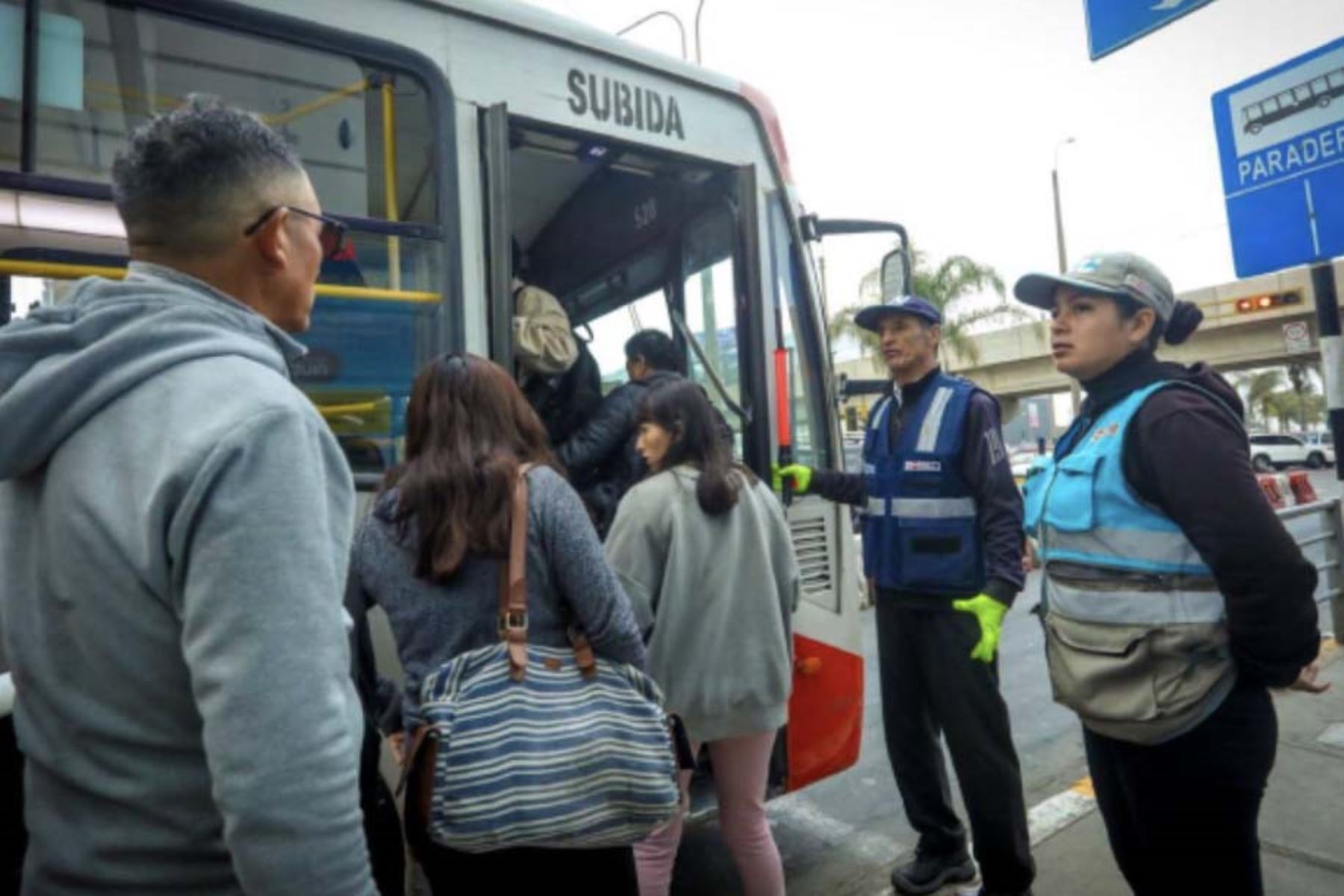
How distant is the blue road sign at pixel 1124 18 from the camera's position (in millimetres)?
3824

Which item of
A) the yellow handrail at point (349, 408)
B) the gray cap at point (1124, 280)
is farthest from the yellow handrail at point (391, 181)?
the gray cap at point (1124, 280)

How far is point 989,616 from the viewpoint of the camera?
277 centimetres

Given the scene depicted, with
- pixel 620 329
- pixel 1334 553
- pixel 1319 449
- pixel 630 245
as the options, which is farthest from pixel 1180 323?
pixel 1319 449

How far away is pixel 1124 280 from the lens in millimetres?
2105

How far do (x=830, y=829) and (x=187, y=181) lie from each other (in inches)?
137

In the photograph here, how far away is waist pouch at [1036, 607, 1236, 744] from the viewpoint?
1.86 metres

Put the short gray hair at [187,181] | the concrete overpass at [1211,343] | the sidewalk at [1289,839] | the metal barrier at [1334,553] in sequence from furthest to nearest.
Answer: the concrete overpass at [1211,343] < the metal barrier at [1334,553] < the sidewalk at [1289,839] < the short gray hair at [187,181]

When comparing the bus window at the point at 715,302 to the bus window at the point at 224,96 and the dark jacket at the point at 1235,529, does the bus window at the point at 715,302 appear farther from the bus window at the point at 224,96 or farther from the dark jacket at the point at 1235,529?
the dark jacket at the point at 1235,529

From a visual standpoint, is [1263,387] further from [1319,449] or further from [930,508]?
[930,508]

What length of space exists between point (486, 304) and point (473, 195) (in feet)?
1.02

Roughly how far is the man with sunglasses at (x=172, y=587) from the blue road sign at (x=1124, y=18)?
413 centimetres

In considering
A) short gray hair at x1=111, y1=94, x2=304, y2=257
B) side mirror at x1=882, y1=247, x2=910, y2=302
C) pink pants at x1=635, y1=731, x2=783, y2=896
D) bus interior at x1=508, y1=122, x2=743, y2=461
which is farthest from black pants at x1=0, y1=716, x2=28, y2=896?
side mirror at x1=882, y1=247, x2=910, y2=302

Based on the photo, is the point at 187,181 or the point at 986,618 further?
the point at 986,618

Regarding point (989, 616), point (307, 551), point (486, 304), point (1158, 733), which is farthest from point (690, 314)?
point (307, 551)
